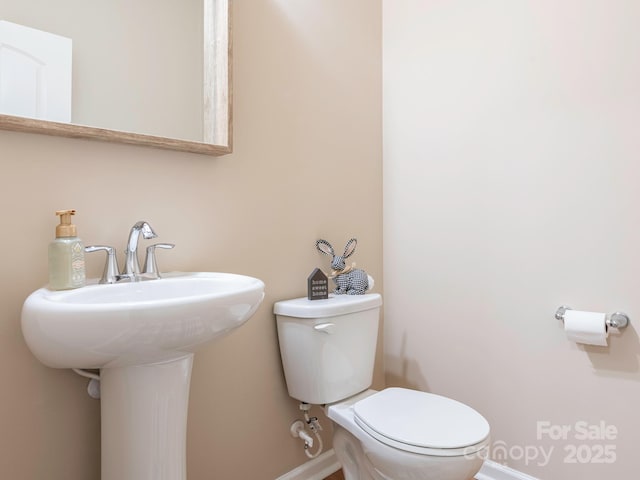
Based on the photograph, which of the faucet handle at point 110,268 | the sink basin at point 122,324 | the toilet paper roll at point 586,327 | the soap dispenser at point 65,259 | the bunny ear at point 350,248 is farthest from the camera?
the bunny ear at point 350,248

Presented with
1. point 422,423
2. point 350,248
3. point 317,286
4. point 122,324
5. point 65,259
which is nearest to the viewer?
point 122,324

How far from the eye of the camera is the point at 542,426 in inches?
55.9

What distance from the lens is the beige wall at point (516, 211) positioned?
1.27m

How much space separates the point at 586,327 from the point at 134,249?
1346mm

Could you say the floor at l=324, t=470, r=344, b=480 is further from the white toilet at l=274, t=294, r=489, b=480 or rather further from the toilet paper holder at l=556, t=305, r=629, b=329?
the toilet paper holder at l=556, t=305, r=629, b=329

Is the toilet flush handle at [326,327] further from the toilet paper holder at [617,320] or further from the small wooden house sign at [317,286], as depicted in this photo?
the toilet paper holder at [617,320]

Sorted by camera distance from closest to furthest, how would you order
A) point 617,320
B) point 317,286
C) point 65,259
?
point 65,259
point 617,320
point 317,286

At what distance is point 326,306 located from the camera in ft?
4.29

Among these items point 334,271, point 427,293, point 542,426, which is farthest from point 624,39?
point 542,426

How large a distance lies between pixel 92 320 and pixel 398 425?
0.85 meters

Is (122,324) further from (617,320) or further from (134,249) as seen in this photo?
(617,320)

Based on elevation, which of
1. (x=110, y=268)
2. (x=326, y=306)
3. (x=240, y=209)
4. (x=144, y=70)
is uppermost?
(x=144, y=70)

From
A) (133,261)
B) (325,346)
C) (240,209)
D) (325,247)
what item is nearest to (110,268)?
(133,261)

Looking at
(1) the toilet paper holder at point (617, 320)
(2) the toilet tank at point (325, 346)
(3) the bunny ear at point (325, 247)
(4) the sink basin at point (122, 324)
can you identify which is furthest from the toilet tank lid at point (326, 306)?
(1) the toilet paper holder at point (617, 320)
